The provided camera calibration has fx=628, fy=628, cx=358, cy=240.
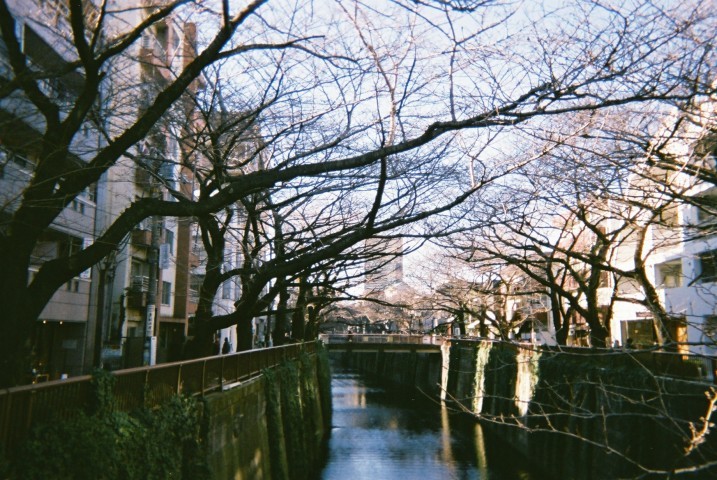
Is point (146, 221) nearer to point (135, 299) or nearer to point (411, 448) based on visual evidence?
point (135, 299)

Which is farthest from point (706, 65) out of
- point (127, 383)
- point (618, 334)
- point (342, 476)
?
point (618, 334)

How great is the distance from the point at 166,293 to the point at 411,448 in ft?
54.2

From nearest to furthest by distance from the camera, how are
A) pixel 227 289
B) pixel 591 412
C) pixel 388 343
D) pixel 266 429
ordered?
pixel 591 412, pixel 266 429, pixel 227 289, pixel 388 343

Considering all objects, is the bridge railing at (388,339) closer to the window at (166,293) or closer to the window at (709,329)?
the window at (166,293)

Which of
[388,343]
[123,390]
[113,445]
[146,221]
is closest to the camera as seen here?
[113,445]

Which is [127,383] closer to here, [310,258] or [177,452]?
[177,452]

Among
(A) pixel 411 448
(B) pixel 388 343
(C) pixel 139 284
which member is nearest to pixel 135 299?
(C) pixel 139 284

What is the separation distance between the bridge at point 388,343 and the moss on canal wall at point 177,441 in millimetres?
31456

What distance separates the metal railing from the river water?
10269 millimetres

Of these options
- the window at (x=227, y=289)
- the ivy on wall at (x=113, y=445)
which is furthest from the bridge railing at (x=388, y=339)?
the ivy on wall at (x=113, y=445)

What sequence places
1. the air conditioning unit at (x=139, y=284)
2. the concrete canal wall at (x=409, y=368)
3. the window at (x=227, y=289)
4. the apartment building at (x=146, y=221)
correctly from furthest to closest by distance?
the window at (x=227, y=289) → the concrete canal wall at (x=409, y=368) → the air conditioning unit at (x=139, y=284) → the apartment building at (x=146, y=221)

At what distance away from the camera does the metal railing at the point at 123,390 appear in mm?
5738

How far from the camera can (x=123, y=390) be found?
25.5 ft

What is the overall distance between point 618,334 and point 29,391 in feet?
146
